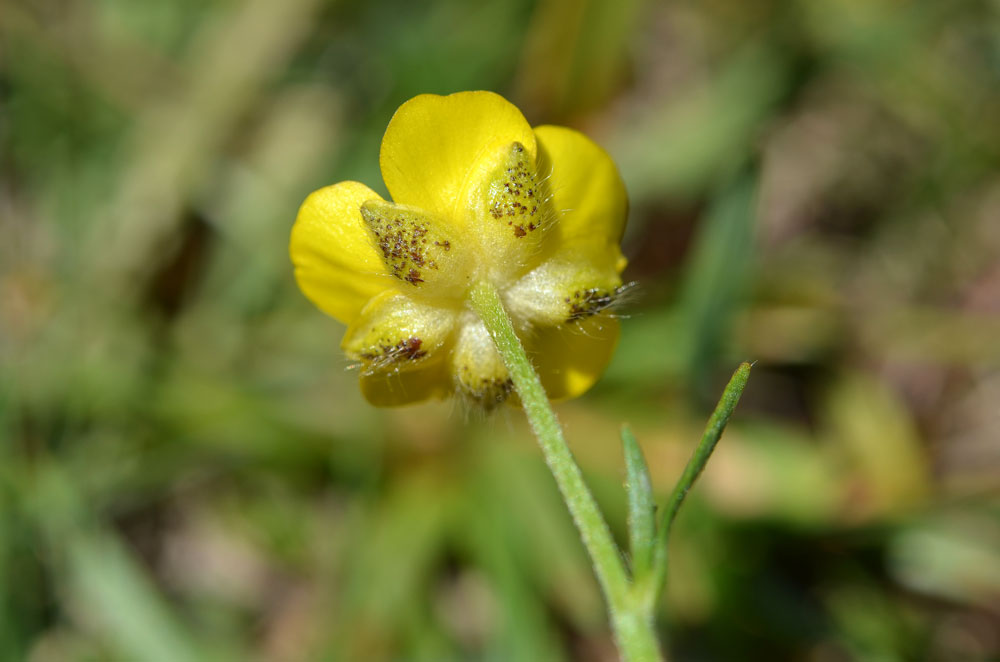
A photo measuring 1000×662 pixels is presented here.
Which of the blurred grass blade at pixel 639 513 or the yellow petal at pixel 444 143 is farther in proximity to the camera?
the yellow petal at pixel 444 143

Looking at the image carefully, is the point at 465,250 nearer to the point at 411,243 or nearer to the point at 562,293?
the point at 411,243

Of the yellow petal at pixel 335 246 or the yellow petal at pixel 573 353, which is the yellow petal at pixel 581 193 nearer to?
the yellow petal at pixel 573 353

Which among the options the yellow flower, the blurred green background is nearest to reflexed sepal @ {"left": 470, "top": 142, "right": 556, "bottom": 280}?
the yellow flower

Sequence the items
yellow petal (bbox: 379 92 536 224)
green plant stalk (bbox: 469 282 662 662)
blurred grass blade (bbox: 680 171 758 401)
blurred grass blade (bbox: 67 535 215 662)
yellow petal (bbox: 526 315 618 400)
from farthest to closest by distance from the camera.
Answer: blurred grass blade (bbox: 67 535 215 662), blurred grass blade (bbox: 680 171 758 401), yellow petal (bbox: 526 315 618 400), yellow petal (bbox: 379 92 536 224), green plant stalk (bbox: 469 282 662 662)

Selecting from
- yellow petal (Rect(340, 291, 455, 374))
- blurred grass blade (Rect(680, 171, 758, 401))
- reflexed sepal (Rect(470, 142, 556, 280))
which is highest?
reflexed sepal (Rect(470, 142, 556, 280))

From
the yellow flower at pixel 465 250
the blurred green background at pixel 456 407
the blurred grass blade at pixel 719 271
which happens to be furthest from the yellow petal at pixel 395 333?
the blurred green background at pixel 456 407

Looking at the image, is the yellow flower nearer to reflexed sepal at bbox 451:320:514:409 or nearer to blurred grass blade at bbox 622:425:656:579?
reflexed sepal at bbox 451:320:514:409

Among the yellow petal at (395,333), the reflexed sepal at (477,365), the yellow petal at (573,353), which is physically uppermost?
the yellow petal at (395,333)
